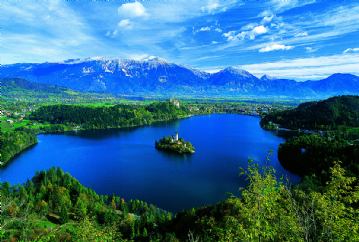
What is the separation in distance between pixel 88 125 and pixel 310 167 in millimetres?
87250

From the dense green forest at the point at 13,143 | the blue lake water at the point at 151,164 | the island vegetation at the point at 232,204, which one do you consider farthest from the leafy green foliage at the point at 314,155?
the dense green forest at the point at 13,143

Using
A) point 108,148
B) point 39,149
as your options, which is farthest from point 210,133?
point 39,149

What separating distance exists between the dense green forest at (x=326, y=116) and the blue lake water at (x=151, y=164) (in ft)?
52.6

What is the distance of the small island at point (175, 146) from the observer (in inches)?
2872

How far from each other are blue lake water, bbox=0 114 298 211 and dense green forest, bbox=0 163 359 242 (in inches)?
319

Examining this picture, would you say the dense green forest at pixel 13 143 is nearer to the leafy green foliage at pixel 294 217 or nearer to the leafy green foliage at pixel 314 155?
the leafy green foliage at pixel 314 155

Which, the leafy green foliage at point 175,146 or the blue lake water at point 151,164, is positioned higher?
the leafy green foliage at point 175,146

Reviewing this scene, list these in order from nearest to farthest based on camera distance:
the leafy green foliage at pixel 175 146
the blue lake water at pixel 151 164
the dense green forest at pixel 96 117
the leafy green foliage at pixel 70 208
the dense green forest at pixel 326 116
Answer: the leafy green foliage at pixel 70 208
the blue lake water at pixel 151 164
the leafy green foliage at pixel 175 146
the dense green forest at pixel 326 116
the dense green forest at pixel 96 117

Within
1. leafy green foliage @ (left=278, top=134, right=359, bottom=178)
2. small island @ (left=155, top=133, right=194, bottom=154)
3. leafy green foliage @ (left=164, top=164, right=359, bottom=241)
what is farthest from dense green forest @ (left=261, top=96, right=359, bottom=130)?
leafy green foliage @ (left=164, top=164, right=359, bottom=241)

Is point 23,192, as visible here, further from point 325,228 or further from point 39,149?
point 39,149

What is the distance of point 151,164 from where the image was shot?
63312 millimetres

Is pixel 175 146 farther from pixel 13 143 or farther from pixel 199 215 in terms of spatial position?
pixel 199 215

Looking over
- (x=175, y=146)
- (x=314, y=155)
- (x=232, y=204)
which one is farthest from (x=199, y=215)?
(x=175, y=146)

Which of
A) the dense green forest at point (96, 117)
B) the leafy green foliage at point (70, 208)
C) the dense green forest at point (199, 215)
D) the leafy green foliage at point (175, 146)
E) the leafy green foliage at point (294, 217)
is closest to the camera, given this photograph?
the leafy green foliage at point (294, 217)
